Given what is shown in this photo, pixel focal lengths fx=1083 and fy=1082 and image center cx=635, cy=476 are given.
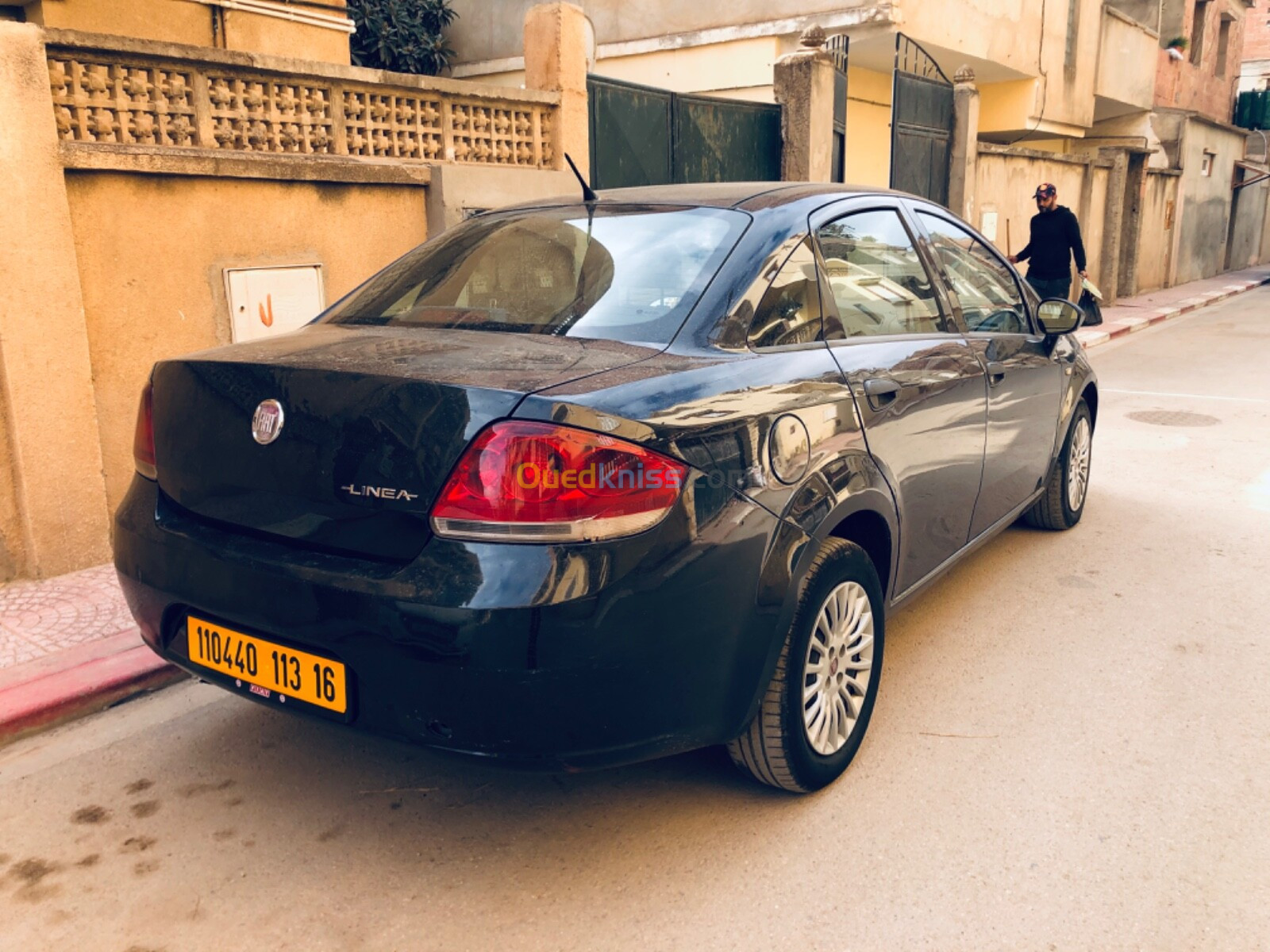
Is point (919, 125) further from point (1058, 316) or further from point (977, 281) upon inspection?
point (977, 281)

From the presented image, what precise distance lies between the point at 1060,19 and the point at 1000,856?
58.9 ft

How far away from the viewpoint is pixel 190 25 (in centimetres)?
802

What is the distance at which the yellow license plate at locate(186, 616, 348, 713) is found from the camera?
2.49 metres

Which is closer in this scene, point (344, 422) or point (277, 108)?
point (344, 422)

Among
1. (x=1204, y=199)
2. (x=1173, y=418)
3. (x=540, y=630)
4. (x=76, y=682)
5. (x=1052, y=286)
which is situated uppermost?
(x=1204, y=199)

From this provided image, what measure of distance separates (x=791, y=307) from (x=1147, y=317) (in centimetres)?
1577

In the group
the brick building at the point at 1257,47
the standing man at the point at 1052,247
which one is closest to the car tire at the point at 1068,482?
the standing man at the point at 1052,247

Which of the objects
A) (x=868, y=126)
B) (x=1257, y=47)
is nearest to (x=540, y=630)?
(x=868, y=126)

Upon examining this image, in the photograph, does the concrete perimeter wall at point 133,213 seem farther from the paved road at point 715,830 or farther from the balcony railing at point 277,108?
the paved road at point 715,830

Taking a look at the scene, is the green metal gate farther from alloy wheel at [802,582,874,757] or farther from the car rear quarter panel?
alloy wheel at [802,582,874,757]

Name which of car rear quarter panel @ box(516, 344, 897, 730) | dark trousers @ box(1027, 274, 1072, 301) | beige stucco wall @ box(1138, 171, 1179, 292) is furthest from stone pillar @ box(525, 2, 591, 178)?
beige stucco wall @ box(1138, 171, 1179, 292)

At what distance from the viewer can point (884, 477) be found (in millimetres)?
3227

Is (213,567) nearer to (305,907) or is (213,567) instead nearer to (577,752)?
(305,907)

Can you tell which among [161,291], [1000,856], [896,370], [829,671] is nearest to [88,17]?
[161,291]
